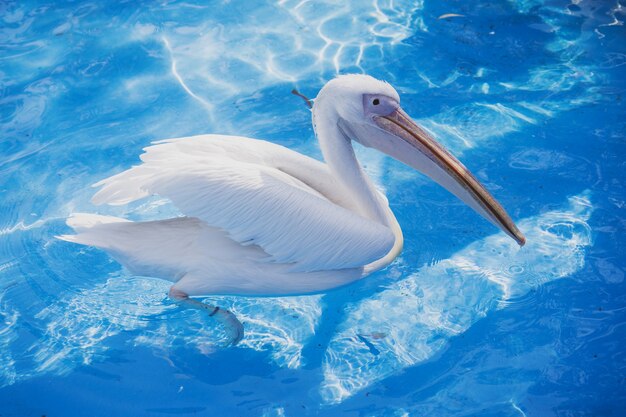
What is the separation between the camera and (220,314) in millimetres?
2715

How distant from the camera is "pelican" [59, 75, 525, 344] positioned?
99.0 inches

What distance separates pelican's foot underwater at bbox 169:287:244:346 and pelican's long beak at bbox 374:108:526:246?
1020 mm

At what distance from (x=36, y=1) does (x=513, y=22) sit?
3597 mm

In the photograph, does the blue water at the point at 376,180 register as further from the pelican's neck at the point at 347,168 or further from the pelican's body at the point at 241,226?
the pelican's neck at the point at 347,168

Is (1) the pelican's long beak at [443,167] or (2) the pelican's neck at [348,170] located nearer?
(1) the pelican's long beak at [443,167]

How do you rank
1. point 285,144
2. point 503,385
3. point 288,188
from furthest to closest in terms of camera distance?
point 285,144
point 503,385
point 288,188

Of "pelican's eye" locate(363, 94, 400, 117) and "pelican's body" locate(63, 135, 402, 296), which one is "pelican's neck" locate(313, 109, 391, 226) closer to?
"pelican's body" locate(63, 135, 402, 296)

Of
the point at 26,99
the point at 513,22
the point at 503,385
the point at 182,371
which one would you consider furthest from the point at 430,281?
the point at 26,99

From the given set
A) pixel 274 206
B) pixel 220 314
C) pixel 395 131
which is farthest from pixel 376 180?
pixel 220 314

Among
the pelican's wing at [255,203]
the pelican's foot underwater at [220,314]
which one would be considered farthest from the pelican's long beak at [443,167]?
the pelican's foot underwater at [220,314]

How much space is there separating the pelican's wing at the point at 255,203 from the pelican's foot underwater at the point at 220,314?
33 centimetres

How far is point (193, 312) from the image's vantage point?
119 inches

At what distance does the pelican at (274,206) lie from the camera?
251 cm

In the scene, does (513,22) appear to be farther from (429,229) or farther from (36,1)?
(36,1)
